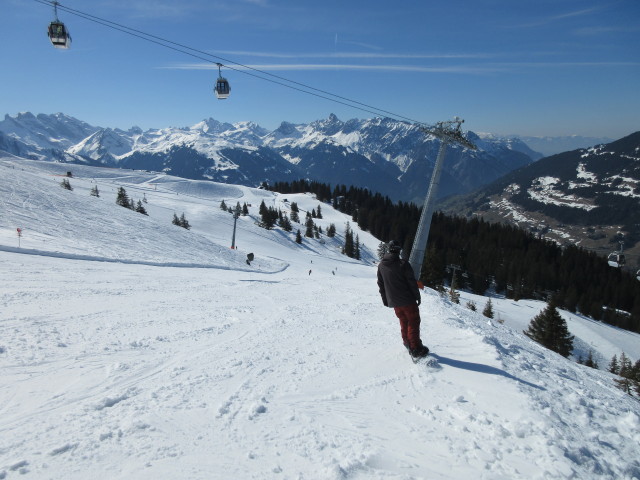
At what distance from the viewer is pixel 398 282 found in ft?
21.2

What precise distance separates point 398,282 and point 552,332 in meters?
40.2

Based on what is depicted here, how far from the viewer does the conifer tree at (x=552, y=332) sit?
3706cm

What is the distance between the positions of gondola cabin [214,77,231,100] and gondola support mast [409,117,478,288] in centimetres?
1122

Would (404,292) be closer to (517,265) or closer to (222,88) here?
(222,88)

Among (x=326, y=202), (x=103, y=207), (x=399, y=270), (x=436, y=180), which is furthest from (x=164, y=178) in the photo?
(x=399, y=270)

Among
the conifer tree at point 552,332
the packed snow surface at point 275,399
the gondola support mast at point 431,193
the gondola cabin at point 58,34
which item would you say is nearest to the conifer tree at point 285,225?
the conifer tree at point 552,332

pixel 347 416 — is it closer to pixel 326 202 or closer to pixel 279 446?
pixel 279 446

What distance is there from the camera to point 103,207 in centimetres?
3322

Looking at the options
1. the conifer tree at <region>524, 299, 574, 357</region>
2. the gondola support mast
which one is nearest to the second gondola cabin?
the gondola support mast

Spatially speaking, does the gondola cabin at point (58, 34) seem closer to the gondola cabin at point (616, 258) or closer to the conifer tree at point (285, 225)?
the gondola cabin at point (616, 258)

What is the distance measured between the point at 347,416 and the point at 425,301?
8.39 m

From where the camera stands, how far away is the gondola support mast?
57.8 feet

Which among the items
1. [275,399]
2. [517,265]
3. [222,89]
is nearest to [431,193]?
[222,89]

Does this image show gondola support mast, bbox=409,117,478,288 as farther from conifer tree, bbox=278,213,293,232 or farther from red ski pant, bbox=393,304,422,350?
conifer tree, bbox=278,213,293,232
